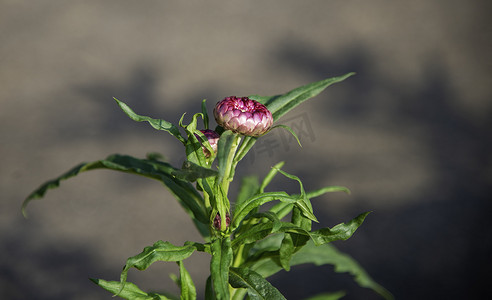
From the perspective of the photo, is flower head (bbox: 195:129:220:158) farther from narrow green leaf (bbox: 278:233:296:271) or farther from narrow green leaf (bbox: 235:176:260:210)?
narrow green leaf (bbox: 235:176:260:210)

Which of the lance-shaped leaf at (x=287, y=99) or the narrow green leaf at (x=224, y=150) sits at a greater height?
the lance-shaped leaf at (x=287, y=99)

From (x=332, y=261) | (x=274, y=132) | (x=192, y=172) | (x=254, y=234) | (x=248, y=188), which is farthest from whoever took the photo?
(x=274, y=132)

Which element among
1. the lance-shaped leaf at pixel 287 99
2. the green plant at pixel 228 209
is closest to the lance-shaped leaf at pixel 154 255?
the green plant at pixel 228 209

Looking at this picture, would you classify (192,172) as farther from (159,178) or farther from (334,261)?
(334,261)

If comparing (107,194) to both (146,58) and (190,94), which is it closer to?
(190,94)

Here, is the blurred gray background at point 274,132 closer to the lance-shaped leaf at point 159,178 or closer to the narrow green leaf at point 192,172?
the lance-shaped leaf at point 159,178

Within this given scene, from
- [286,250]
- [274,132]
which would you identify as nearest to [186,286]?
[286,250]
